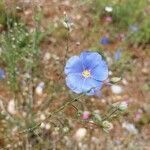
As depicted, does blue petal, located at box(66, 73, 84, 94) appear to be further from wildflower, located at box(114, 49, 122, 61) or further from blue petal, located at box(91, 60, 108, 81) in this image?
wildflower, located at box(114, 49, 122, 61)

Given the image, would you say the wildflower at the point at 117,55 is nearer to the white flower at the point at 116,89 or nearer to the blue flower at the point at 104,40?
the blue flower at the point at 104,40

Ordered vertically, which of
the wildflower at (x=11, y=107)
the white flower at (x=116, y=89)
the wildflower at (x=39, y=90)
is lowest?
the wildflower at (x=11, y=107)

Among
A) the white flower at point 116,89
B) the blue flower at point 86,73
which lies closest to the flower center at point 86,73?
the blue flower at point 86,73

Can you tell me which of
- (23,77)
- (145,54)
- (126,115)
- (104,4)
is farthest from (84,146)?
(104,4)

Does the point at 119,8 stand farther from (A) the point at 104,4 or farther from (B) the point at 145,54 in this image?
(B) the point at 145,54

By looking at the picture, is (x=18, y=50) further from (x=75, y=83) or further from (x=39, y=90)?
(x=75, y=83)

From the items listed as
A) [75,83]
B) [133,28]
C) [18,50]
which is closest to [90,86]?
[75,83]
